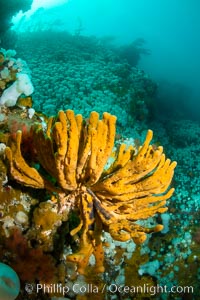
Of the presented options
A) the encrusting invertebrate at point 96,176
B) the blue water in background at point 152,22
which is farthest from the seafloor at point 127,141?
the blue water in background at point 152,22

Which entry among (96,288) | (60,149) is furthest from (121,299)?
(60,149)

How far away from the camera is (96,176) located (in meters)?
2.28

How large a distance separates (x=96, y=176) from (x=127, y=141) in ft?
12.0

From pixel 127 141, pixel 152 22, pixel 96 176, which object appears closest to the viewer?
pixel 96 176

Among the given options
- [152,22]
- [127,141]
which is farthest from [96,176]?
[152,22]

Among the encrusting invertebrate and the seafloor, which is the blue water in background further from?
the encrusting invertebrate

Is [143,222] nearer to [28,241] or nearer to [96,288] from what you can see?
[96,288]

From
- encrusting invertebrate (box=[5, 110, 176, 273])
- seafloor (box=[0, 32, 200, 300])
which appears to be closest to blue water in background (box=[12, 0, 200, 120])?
seafloor (box=[0, 32, 200, 300])

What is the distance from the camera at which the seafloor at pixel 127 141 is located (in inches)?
107

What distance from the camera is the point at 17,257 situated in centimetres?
251

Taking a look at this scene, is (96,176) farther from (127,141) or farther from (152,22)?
(152,22)

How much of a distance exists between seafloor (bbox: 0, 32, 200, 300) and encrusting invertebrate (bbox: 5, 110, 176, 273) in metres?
0.31

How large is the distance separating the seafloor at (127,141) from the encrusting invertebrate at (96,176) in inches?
12.1

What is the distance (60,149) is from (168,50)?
61.0 meters
